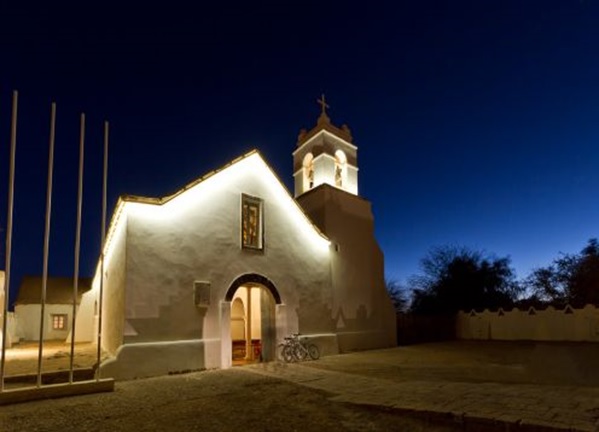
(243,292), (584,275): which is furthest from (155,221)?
(584,275)

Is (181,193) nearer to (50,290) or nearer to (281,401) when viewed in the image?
(281,401)

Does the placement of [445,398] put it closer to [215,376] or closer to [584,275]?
[215,376]

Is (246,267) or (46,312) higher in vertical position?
(246,267)

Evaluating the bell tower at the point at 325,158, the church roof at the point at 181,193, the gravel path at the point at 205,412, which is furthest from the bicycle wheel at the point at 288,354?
the bell tower at the point at 325,158

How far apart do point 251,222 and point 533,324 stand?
58.9ft

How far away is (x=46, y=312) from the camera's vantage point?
103 ft

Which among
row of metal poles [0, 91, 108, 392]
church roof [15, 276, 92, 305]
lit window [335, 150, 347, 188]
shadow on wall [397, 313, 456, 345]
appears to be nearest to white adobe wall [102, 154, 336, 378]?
row of metal poles [0, 91, 108, 392]

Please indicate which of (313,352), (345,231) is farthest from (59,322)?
(313,352)

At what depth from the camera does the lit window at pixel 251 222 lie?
13668 mm

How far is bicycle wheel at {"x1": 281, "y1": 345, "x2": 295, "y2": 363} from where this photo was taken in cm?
1360

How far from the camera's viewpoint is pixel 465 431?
19.5 feet

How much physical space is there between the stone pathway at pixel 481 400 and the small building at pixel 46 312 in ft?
88.9

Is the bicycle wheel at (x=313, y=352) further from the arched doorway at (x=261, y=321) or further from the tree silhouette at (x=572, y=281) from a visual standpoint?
the tree silhouette at (x=572, y=281)

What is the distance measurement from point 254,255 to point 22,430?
8279 millimetres
